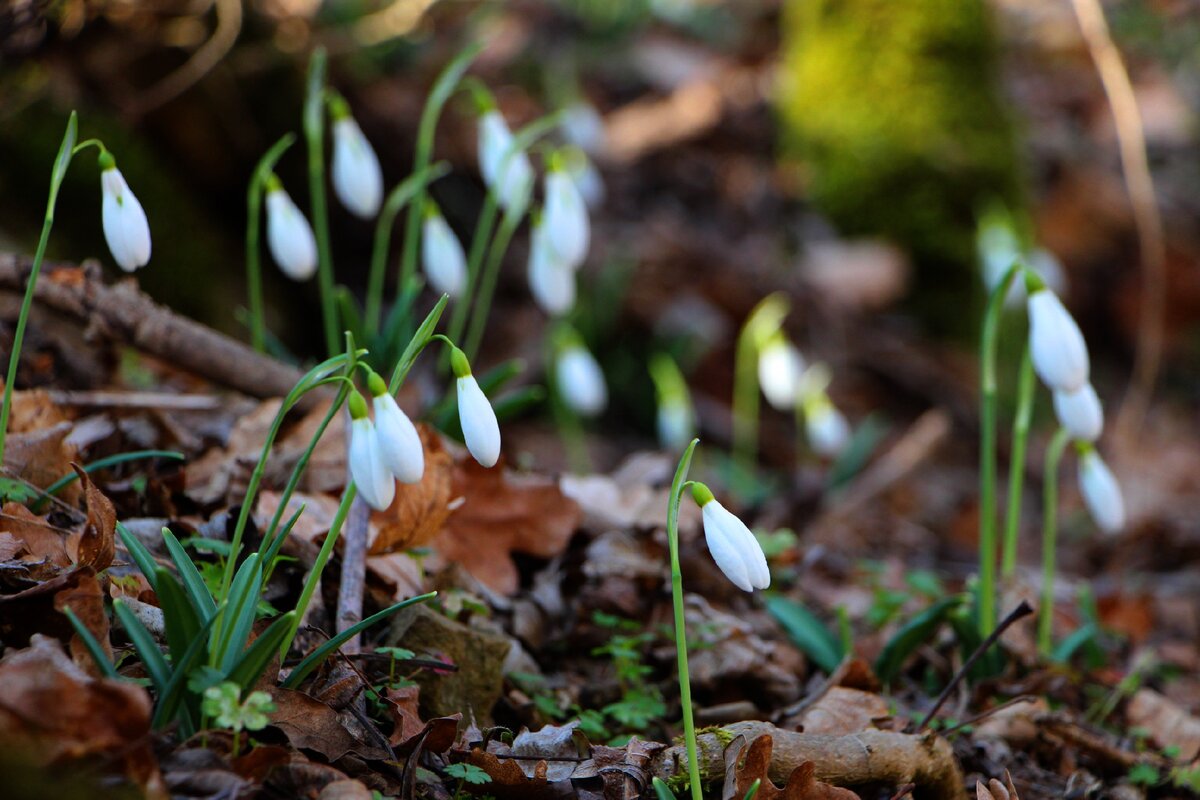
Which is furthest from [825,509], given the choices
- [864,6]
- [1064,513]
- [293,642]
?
[864,6]

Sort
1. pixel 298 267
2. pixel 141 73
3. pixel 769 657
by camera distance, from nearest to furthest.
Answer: pixel 769 657, pixel 298 267, pixel 141 73

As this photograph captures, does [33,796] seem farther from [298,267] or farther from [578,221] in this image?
[578,221]

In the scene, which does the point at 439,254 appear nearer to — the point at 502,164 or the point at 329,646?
the point at 502,164

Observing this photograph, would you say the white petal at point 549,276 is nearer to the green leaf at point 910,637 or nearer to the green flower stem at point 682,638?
the green leaf at point 910,637

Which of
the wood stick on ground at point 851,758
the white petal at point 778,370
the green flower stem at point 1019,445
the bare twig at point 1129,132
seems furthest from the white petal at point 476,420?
the bare twig at point 1129,132

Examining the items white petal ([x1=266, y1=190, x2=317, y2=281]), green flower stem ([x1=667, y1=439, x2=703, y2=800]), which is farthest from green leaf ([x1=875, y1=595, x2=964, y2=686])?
white petal ([x1=266, y1=190, x2=317, y2=281])

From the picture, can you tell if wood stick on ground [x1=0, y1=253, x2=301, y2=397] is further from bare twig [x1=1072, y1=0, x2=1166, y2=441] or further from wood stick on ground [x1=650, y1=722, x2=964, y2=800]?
bare twig [x1=1072, y1=0, x2=1166, y2=441]
